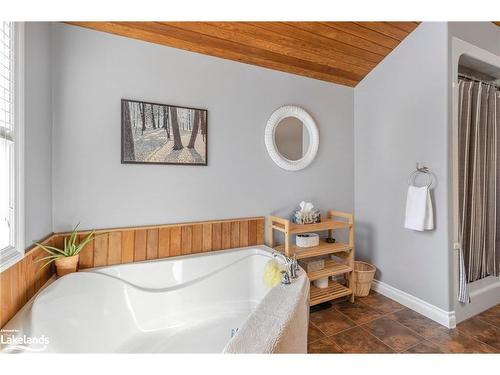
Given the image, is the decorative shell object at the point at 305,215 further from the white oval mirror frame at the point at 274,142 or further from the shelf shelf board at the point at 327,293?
the shelf shelf board at the point at 327,293

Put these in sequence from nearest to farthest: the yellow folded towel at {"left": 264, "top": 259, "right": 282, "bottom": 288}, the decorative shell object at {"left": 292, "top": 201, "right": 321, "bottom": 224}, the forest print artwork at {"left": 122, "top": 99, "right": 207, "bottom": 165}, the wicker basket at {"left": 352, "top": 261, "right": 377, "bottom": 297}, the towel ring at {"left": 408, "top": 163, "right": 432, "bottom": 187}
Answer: the yellow folded towel at {"left": 264, "top": 259, "right": 282, "bottom": 288}
the forest print artwork at {"left": 122, "top": 99, "right": 207, "bottom": 165}
the towel ring at {"left": 408, "top": 163, "right": 432, "bottom": 187}
the decorative shell object at {"left": 292, "top": 201, "right": 321, "bottom": 224}
the wicker basket at {"left": 352, "top": 261, "right": 377, "bottom": 297}

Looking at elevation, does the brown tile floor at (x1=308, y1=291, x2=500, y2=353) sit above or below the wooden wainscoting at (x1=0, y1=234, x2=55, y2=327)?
below

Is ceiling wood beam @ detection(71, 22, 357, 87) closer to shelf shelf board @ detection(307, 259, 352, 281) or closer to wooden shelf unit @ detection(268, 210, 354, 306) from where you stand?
wooden shelf unit @ detection(268, 210, 354, 306)

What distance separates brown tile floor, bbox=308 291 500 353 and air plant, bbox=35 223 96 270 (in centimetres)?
171

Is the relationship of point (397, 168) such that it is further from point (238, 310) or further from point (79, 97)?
point (79, 97)

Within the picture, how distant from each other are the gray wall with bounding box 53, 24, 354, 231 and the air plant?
10 cm

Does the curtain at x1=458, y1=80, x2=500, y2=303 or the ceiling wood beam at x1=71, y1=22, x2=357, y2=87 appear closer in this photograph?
the ceiling wood beam at x1=71, y1=22, x2=357, y2=87

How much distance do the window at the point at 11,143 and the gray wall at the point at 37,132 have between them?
0.05m

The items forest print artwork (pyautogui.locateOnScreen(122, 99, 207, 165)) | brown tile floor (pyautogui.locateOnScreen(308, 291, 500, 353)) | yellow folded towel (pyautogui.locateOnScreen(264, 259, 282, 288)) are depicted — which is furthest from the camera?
forest print artwork (pyautogui.locateOnScreen(122, 99, 207, 165))

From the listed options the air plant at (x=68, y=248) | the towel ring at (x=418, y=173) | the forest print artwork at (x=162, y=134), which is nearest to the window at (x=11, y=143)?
the air plant at (x=68, y=248)

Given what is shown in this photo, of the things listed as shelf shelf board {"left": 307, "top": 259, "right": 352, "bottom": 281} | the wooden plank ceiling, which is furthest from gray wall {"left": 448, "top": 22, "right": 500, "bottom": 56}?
shelf shelf board {"left": 307, "top": 259, "right": 352, "bottom": 281}

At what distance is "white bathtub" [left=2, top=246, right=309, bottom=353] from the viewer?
1064 millimetres

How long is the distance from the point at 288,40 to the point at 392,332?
2463 mm

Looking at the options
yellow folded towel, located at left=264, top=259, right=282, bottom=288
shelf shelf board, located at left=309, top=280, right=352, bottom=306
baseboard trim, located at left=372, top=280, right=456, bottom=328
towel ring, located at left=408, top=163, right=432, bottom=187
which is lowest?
baseboard trim, located at left=372, top=280, right=456, bottom=328
